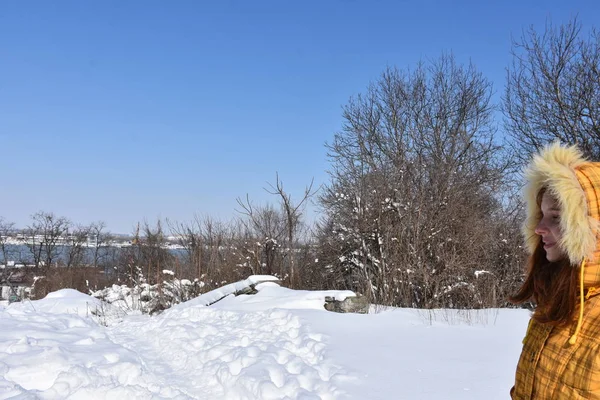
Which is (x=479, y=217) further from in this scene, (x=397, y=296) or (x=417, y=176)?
(x=397, y=296)

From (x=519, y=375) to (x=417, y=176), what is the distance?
42.0 feet

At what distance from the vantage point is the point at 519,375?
1.76 metres

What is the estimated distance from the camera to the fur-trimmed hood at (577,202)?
1.47m

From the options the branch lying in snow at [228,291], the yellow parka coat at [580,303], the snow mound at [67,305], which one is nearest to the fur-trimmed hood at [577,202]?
the yellow parka coat at [580,303]

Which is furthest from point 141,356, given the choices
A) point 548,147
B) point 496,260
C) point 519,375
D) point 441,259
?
point 496,260

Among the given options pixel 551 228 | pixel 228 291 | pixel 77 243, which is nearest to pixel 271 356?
pixel 551 228

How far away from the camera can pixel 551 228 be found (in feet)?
5.34

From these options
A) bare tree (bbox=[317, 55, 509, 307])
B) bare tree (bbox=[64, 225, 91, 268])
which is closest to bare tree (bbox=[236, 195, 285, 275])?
bare tree (bbox=[317, 55, 509, 307])

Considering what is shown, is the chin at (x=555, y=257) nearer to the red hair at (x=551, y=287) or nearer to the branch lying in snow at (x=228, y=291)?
the red hair at (x=551, y=287)

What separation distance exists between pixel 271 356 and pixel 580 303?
412 centimetres

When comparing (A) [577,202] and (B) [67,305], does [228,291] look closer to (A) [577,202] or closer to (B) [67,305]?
(B) [67,305]

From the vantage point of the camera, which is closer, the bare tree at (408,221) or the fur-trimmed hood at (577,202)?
the fur-trimmed hood at (577,202)

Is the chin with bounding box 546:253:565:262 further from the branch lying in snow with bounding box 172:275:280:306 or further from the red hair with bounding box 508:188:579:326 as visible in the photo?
the branch lying in snow with bounding box 172:275:280:306

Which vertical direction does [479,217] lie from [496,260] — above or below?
above
